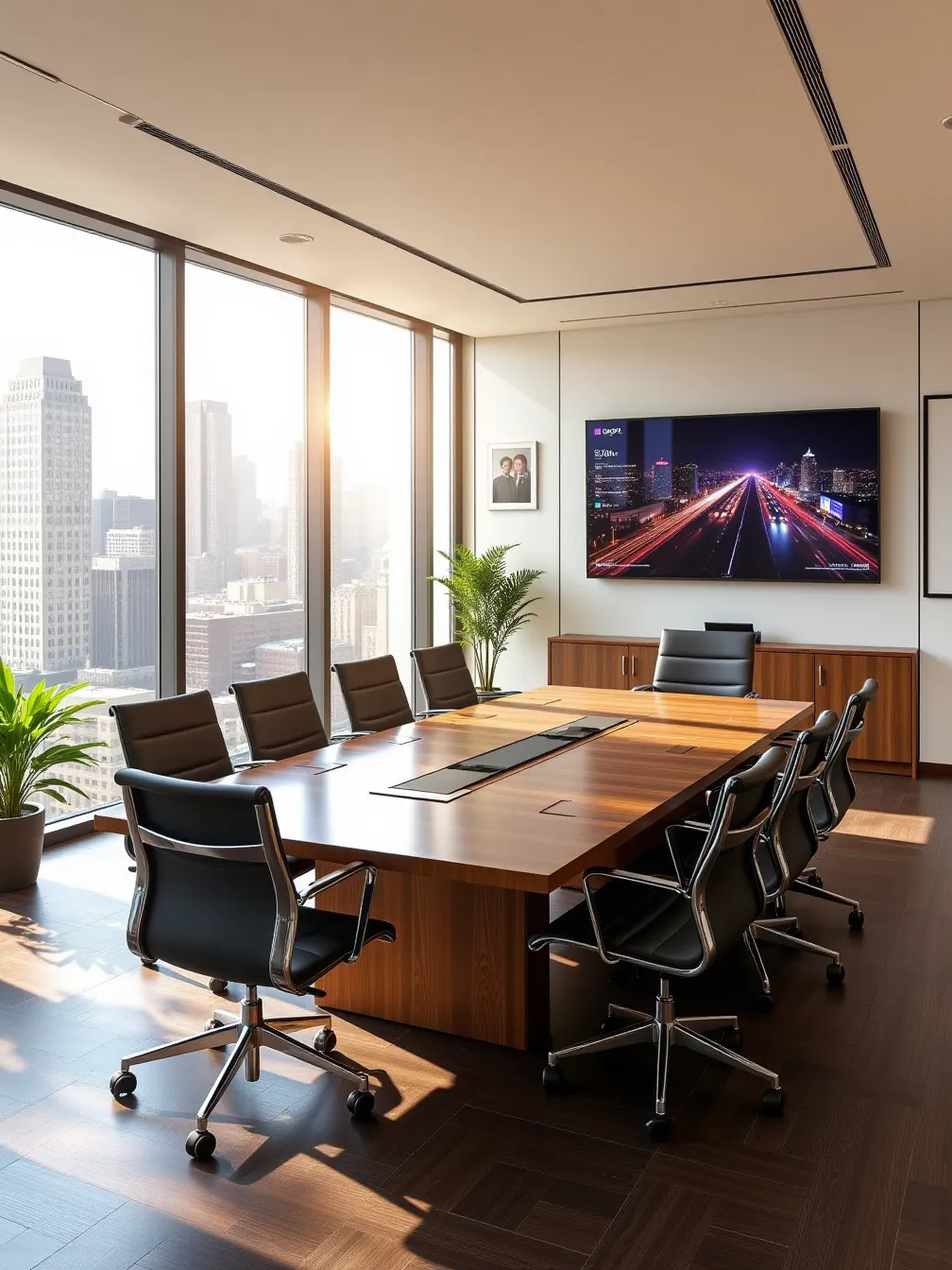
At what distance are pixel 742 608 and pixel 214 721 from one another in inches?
200

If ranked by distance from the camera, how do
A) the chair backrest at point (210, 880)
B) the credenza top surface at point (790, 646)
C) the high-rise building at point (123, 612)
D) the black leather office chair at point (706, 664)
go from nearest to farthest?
the chair backrest at point (210, 880), the high-rise building at point (123, 612), the black leather office chair at point (706, 664), the credenza top surface at point (790, 646)

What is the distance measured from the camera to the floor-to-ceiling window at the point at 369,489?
789 cm

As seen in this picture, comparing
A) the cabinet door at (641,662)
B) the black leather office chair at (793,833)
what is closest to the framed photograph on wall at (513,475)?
the cabinet door at (641,662)

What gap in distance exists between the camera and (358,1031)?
144 inches

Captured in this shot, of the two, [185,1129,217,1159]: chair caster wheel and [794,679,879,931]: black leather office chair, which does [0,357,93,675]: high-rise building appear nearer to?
[185,1129,217,1159]: chair caster wheel

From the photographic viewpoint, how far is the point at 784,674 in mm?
7812

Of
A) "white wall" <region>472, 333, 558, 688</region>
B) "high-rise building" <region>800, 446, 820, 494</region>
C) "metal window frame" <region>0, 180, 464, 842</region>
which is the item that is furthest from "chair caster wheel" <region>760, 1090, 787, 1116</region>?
"white wall" <region>472, 333, 558, 688</region>

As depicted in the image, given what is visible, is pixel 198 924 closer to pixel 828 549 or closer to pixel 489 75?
pixel 489 75

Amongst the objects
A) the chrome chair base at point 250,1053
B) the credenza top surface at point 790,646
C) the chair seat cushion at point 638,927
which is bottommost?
the chrome chair base at point 250,1053

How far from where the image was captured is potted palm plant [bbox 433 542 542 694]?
8.62 m

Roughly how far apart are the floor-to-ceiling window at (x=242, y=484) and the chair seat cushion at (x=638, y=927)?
12.1 feet

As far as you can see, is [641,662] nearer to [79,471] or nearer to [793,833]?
[79,471]

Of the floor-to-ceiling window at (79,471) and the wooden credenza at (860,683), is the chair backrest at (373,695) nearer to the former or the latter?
the floor-to-ceiling window at (79,471)

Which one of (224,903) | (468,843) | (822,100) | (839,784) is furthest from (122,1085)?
(822,100)
